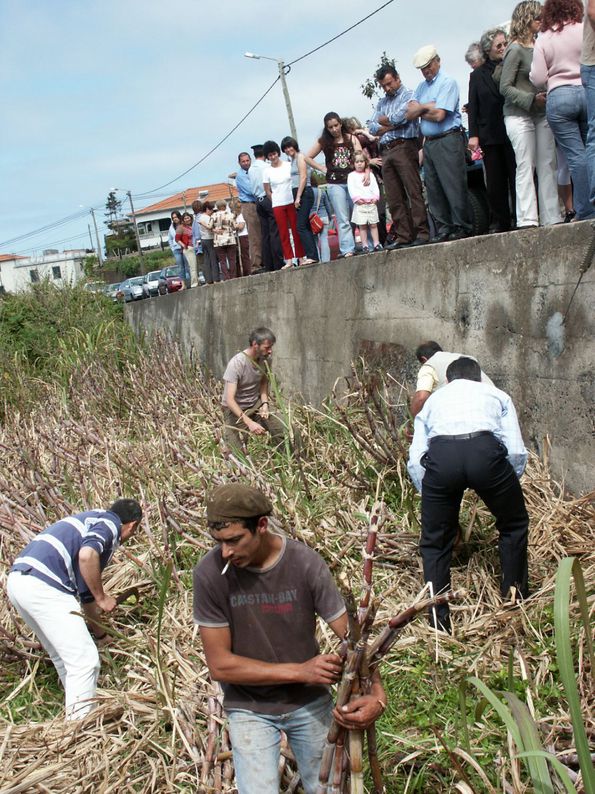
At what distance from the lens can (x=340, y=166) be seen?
793 cm

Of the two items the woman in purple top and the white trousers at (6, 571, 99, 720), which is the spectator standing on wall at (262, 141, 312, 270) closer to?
the woman in purple top

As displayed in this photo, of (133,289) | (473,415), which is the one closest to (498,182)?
(473,415)

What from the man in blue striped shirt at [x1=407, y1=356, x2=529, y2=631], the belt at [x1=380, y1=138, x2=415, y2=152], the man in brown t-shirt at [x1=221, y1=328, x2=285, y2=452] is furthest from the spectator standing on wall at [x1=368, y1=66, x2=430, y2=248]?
the man in blue striped shirt at [x1=407, y1=356, x2=529, y2=631]

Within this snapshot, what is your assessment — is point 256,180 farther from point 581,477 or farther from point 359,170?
point 581,477

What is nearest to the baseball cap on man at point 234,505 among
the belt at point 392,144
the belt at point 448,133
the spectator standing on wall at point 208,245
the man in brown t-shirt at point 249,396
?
the man in brown t-shirt at point 249,396

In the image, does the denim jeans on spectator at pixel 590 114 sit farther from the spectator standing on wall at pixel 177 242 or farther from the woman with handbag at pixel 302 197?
the spectator standing on wall at pixel 177 242

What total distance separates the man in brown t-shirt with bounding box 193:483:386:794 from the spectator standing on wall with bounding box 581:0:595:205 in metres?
3.06

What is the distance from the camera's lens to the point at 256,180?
9.71m

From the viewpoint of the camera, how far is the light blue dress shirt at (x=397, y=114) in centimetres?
668

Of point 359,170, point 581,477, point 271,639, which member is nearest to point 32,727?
point 271,639

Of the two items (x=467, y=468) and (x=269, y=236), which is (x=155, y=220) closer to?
(x=269, y=236)

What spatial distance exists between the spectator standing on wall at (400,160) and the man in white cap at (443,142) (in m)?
0.36

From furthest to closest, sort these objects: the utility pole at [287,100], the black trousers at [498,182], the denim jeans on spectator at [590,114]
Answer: the utility pole at [287,100], the black trousers at [498,182], the denim jeans on spectator at [590,114]

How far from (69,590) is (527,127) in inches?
162
